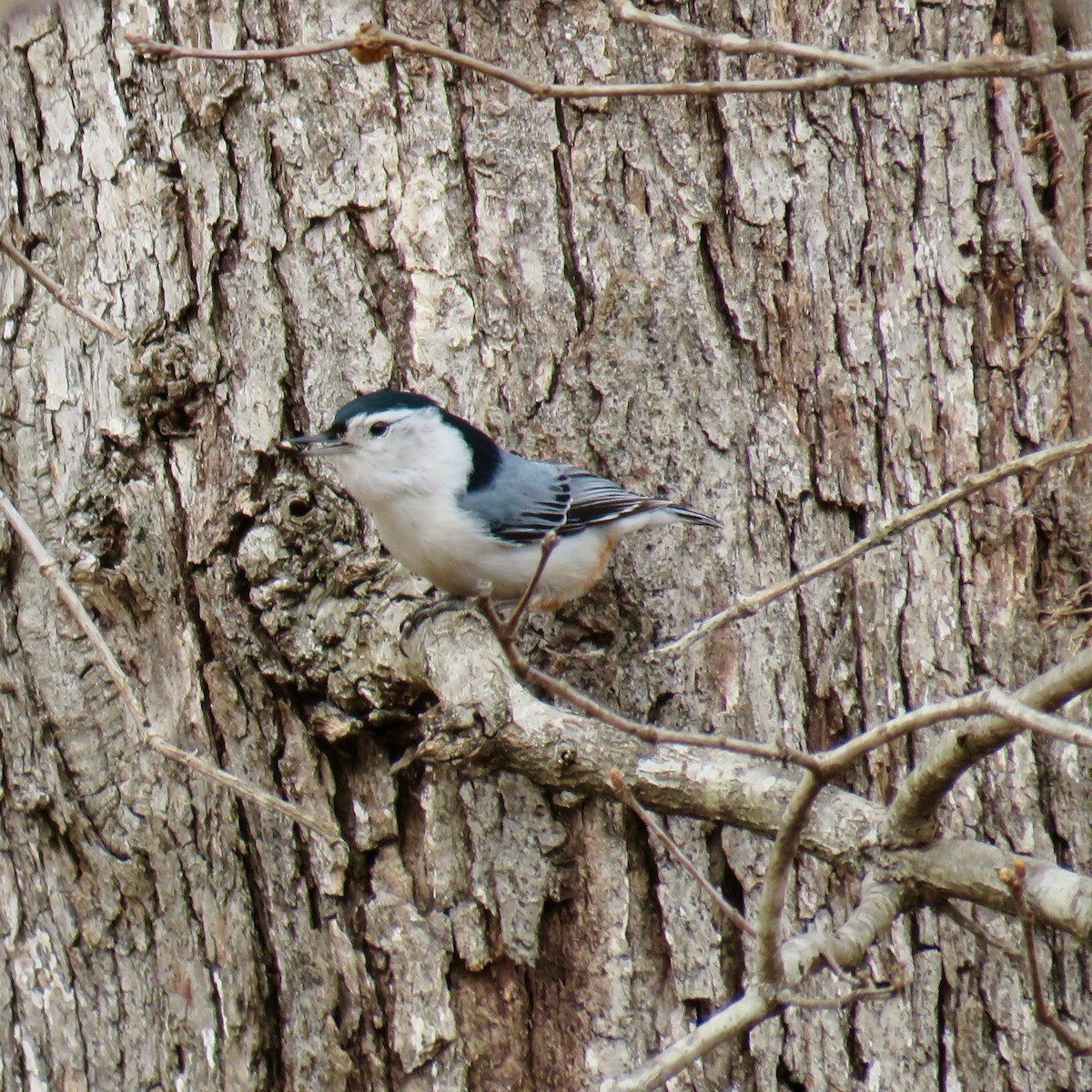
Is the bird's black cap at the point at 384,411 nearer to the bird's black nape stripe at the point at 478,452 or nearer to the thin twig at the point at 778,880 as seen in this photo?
the bird's black nape stripe at the point at 478,452

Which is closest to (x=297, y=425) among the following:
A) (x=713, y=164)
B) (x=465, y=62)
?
(x=713, y=164)

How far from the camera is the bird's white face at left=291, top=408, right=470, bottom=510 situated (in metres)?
2.35

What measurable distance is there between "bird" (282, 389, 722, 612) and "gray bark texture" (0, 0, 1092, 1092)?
64mm

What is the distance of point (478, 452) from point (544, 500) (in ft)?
0.56

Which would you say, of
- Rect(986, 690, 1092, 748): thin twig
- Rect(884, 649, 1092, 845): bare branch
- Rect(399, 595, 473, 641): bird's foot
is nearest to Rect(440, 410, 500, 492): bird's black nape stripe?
Rect(399, 595, 473, 641): bird's foot

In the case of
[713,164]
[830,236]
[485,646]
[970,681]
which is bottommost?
[970,681]

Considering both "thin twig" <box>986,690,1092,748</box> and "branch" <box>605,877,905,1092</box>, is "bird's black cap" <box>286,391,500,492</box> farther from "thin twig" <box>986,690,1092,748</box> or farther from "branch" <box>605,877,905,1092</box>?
"thin twig" <box>986,690,1092,748</box>

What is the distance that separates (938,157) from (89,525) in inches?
67.0

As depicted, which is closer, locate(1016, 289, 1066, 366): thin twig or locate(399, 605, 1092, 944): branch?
locate(399, 605, 1092, 944): branch

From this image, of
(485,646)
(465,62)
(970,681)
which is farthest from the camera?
(970,681)

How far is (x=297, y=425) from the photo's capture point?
2432 mm

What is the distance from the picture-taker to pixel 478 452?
8.46 ft

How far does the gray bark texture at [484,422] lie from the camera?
229cm

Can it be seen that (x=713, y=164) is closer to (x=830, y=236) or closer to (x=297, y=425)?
(x=830, y=236)
